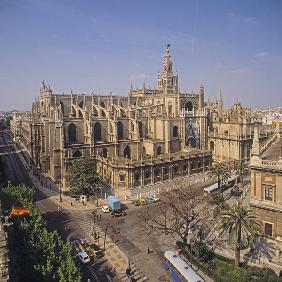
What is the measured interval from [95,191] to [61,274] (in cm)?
3388

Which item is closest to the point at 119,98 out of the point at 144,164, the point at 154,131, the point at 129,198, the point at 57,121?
the point at 154,131

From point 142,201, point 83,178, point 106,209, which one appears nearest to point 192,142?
point 142,201

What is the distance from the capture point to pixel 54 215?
165 feet

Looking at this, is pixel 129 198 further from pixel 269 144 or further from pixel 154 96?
pixel 154 96

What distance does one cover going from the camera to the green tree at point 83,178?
186 ft

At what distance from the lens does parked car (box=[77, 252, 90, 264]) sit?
35.1 m

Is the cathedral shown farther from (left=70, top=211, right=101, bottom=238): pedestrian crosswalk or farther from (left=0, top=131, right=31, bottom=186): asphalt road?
(left=70, top=211, right=101, bottom=238): pedestrian crosswalk

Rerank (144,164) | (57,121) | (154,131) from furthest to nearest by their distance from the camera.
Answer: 1. (154,131)
2. (57,121)
3. (144,164)

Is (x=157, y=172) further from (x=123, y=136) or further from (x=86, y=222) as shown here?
(x=86, y=222)

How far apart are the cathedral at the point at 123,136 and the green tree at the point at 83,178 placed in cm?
521

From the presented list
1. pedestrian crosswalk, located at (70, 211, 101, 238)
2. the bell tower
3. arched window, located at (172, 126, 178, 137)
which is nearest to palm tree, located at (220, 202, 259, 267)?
pedestrian crosswalk, located at (70, 211, 101, 238)

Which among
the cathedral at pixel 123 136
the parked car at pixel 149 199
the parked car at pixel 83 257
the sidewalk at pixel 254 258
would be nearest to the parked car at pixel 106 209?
the parked car at pixel 149 199

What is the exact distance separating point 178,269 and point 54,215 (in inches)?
981

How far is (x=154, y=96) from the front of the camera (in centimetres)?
9025
